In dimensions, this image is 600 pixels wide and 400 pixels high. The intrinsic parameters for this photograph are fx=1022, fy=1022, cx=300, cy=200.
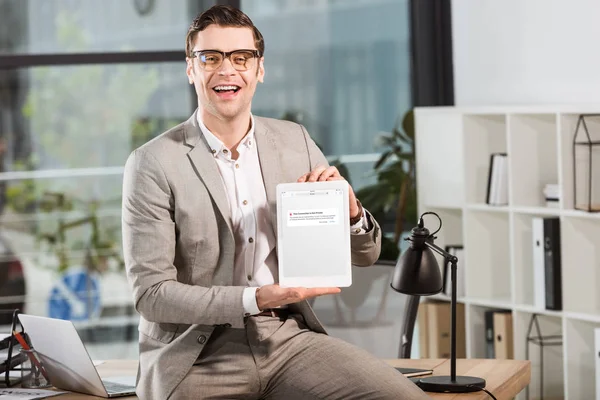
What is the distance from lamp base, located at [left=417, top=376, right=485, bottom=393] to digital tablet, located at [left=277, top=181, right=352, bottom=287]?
1.45 feet

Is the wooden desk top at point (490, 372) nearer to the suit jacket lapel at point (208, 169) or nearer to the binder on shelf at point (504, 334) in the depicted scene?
the suit jacket lapel at point (208, 169)

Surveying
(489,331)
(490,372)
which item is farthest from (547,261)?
(490,372)

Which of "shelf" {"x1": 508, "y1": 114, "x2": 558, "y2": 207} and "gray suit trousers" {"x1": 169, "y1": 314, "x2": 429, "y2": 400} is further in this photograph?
"shelf" {"x1": 508, "y1": 114, "x2": 558, "y2": 207}

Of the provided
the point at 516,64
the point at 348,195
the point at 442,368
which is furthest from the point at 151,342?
the point at 516,64

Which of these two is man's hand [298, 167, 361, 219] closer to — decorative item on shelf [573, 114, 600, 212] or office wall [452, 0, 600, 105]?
decorative item on shelf [573, 114, 600, 212]

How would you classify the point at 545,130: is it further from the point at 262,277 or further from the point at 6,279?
the point at 6,279

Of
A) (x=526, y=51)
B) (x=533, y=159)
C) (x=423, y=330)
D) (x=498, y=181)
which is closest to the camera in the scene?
(x=533, y=159)

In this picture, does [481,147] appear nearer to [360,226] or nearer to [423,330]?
[423,330]

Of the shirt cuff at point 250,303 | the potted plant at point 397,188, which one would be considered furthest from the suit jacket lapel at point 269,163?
the potted plant at point 397,188

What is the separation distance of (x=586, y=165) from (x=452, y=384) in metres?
1.83

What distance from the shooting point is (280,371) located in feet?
8.00

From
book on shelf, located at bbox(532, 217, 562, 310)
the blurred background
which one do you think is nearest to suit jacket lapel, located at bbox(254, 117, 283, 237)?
book on shelf, located at bbox(532, 217, 562, 310)

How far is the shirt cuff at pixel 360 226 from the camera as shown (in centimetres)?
250

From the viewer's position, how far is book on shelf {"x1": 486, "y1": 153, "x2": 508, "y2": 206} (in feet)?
15.0
